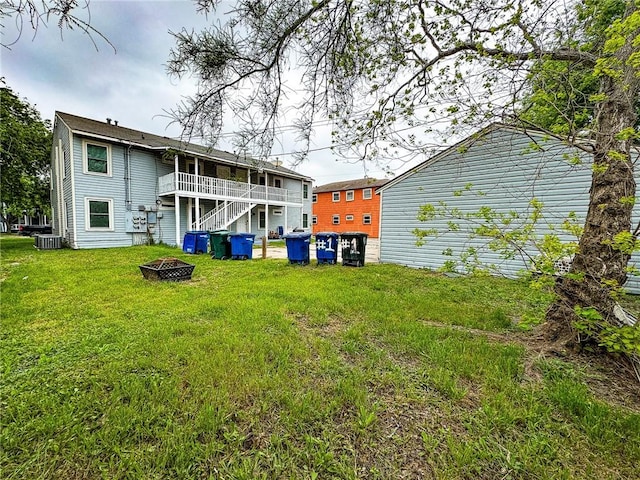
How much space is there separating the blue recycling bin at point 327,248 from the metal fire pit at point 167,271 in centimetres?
380

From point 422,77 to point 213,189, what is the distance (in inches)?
488

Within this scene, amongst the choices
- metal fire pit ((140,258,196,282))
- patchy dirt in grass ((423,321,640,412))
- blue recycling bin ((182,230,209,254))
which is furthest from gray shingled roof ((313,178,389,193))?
patchy dirt in grass ((423,321,640,412))

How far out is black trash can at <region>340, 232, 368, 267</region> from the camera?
8180 millimetres

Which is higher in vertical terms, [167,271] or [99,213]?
[99,213]

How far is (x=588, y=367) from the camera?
103 inches

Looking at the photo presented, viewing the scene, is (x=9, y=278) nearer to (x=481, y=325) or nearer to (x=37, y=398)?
(x=37, y=398)

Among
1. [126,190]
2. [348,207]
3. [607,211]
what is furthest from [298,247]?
[348,207]

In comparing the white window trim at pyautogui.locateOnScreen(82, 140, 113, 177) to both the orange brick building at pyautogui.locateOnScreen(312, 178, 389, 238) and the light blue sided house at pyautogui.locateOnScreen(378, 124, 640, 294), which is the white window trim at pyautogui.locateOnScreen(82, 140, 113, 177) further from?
the orange brick building at pyautogui.locateOnScreen(312, 178, 389, 238)

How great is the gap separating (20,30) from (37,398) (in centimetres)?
246

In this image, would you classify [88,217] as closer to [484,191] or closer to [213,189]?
[213,189]

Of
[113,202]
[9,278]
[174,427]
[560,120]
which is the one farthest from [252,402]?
[113,202]

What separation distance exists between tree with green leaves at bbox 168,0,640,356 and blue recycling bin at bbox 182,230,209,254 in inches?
327

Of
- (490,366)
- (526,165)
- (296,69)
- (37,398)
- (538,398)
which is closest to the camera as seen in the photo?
(37,398)

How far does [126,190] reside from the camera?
12508mm
